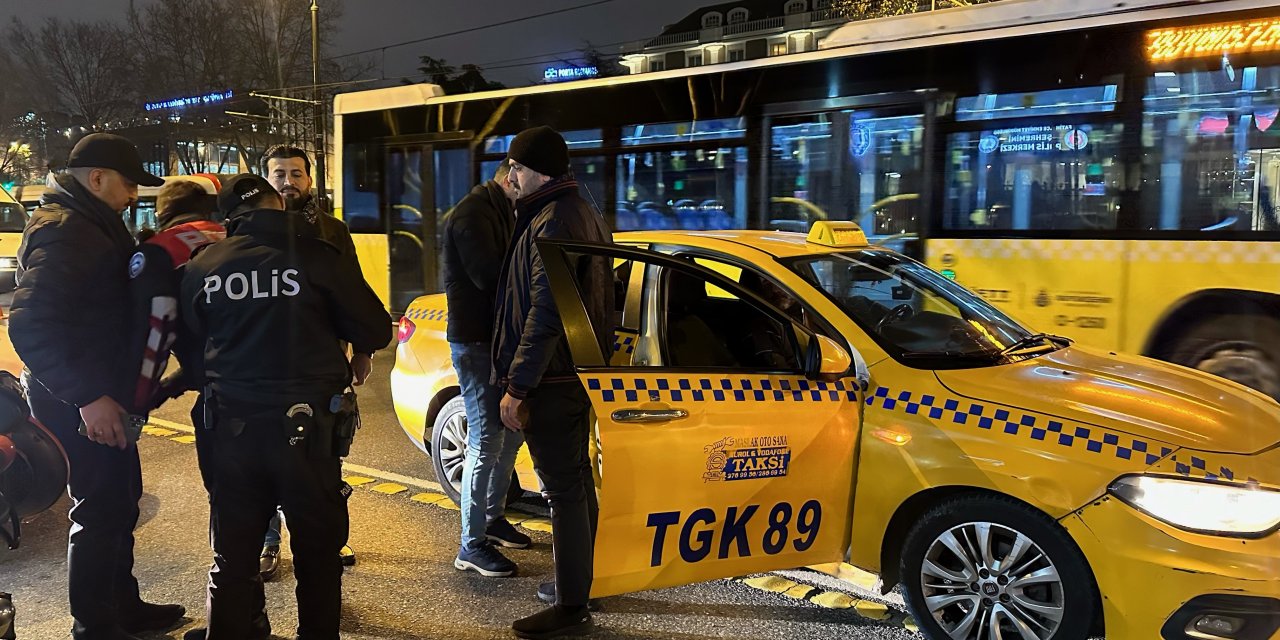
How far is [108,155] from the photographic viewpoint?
10.1 ft

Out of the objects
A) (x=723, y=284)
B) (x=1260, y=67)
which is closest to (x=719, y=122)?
(x=1260, y=67)

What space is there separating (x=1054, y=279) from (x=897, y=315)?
334 cm

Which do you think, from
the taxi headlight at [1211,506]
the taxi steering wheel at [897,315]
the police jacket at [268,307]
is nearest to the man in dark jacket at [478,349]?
the police jacket at [268,307]

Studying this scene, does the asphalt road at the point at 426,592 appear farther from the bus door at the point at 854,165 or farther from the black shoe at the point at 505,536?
the bus door at the point at 854,165

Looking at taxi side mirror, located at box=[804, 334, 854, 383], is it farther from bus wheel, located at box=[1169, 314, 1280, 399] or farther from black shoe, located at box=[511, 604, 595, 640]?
bus wheel, located at box=[1169, 314, 1280, 399]

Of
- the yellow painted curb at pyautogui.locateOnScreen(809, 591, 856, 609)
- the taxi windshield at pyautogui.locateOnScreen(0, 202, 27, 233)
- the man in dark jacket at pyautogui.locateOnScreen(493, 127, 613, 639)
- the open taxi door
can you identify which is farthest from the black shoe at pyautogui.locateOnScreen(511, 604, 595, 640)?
the taxi windshield at pyautogui.locateOnScreen(0, 202, 27, 233)

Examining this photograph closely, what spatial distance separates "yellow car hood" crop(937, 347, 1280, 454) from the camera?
277 cm

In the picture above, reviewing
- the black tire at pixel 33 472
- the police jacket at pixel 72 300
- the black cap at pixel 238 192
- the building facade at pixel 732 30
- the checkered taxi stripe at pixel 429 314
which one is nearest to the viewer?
the police jacket at pixel 72 300

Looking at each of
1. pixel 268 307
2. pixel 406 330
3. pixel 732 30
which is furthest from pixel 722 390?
pixel 732 30

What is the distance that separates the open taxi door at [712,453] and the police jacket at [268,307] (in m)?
0.77

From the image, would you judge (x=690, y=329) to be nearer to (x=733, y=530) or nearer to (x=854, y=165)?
(x=733, y=530)

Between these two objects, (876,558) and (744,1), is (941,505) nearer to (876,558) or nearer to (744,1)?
(876,558)

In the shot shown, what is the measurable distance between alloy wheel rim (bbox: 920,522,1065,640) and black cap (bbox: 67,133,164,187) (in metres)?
3.23

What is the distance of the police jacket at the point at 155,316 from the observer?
292cm
